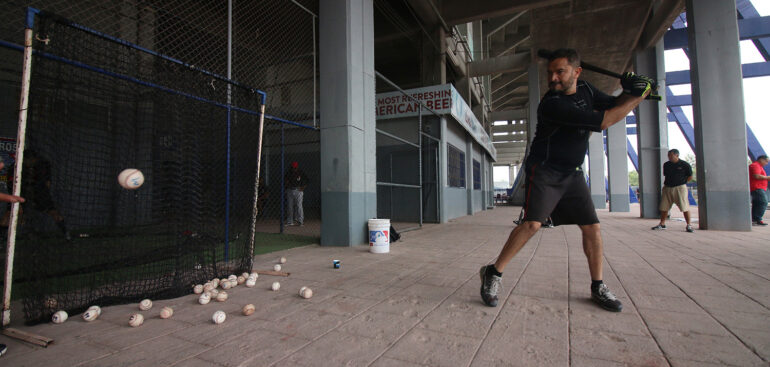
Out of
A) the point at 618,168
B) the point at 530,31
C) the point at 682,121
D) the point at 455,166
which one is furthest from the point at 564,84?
the point at 682,121

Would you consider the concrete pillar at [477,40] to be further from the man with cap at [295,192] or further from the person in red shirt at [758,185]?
the man with cap at [295,192]

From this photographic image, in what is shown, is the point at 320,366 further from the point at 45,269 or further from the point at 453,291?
the point at 45,269

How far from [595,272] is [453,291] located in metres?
1.12

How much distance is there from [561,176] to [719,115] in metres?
8.41

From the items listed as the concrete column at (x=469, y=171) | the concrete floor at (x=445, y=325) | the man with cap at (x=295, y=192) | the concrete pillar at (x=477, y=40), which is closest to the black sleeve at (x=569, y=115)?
the concrete floor at (x=445, y=325)

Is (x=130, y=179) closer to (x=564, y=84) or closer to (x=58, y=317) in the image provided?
(x=58, y=317)

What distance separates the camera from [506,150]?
52250 millimetres

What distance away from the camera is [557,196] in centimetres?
268

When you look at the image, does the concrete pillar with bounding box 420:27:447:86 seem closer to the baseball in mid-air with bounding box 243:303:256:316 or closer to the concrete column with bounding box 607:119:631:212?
Result: the concrete column with bounding box 607:119:631:212

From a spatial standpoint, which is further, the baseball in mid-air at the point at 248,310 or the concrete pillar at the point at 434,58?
the concrete pillar at the point at 434,58

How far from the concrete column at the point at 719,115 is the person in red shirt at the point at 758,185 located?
1620 millimetres

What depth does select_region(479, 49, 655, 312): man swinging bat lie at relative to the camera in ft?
8.54

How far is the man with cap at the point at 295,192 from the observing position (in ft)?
31.2

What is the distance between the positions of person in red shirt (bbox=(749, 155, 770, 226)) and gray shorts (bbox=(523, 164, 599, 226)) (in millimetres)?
9873
